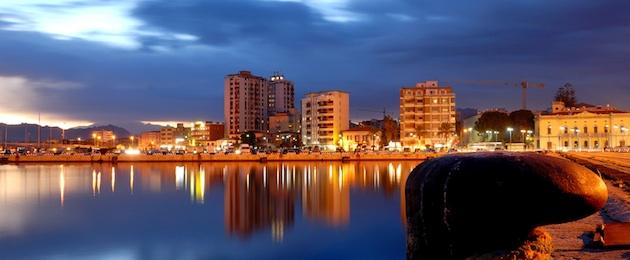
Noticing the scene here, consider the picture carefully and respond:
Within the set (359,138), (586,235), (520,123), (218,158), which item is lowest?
(218,158)

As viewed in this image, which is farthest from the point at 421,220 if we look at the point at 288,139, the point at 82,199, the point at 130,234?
the point at 288,139

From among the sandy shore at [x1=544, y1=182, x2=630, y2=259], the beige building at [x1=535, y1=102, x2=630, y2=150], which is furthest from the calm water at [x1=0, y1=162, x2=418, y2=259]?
the beige building at [x1=535, y1=102, x2=630, y2=150]

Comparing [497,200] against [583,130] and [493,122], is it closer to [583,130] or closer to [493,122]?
[583,130]

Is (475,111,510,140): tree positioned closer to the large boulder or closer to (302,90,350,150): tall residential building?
(302,90,350,150): tall residential building

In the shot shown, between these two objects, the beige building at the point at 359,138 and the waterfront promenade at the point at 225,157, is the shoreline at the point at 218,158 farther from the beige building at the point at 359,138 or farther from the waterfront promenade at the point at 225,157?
the beige building at the point at 359,138

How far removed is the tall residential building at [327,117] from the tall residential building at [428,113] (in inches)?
939

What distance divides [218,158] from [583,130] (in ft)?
251

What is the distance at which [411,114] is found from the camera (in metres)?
150

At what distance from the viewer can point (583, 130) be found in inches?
5157

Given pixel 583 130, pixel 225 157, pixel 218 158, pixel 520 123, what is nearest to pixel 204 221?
pixel 218 158

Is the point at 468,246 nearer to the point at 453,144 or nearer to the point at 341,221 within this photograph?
the point at 341,221

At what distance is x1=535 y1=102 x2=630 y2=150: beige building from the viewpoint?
420 ft

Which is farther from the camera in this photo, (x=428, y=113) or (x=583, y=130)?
(x=428, y=113)

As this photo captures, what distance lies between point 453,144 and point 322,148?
34847 mm
